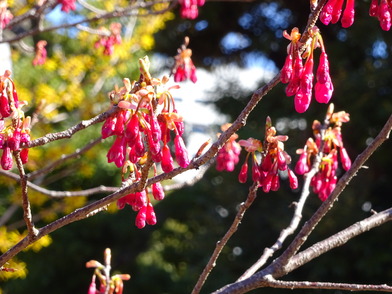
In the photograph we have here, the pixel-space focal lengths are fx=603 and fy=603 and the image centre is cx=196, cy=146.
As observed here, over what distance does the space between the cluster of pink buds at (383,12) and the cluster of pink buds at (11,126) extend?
2.57 ft

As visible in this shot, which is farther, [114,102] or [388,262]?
[388,262]

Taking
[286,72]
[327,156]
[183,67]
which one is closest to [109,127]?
[286,72]

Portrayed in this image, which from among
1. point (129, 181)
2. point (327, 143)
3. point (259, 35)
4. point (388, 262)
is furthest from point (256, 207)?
point (129, 181)

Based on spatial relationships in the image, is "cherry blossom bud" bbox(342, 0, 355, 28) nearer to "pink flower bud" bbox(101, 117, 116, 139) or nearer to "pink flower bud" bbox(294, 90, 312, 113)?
"pink flower bud" bbox(294, 90, 312, 113)

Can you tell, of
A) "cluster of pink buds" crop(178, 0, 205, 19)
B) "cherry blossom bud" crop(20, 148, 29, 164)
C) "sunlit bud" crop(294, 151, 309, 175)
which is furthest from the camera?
"cluster of pink buds" crop(178, 0, 205, 19)

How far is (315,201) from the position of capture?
464cm

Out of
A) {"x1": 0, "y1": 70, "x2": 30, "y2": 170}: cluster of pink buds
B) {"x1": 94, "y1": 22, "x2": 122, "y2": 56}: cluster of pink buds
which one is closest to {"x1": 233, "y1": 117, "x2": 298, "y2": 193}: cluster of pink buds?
{"x1": 0, "y1": 70, "x2": 30, "y2": 170}: cluster of pink buds

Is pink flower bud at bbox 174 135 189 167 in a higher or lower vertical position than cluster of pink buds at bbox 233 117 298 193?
higher

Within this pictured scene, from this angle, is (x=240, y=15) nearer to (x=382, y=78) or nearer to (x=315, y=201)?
(x=382, y=78)

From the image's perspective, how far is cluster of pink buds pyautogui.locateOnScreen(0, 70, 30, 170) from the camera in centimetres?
127

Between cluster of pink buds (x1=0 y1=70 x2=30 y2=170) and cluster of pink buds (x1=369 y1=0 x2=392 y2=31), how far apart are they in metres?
0.78

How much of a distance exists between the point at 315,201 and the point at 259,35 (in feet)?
A: 7.82

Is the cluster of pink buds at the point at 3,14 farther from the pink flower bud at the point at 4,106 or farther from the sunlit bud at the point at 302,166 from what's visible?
the sunlit bud at the point at 302,166

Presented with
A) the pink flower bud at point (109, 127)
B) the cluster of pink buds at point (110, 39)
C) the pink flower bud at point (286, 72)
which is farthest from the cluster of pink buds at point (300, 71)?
the cluster of pink buds at point (110, 39)
